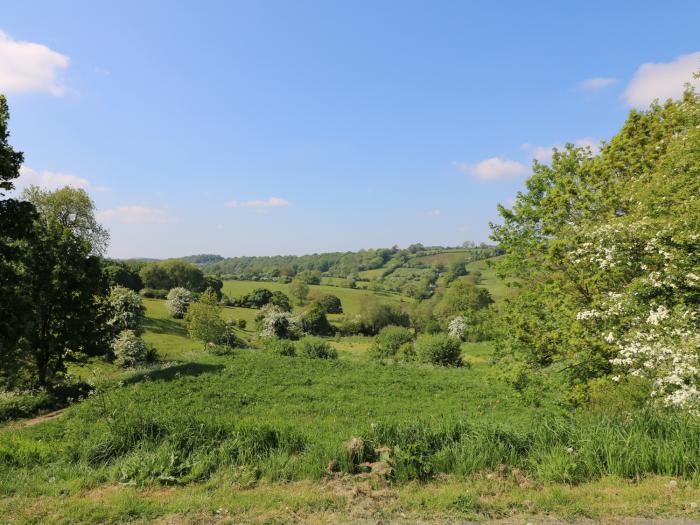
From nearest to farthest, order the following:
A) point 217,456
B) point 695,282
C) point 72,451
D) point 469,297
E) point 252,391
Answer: point 217,456 < point 72,451 < point 695,282 < point 252,391 < point 469,297

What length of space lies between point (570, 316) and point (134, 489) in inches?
511

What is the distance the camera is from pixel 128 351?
1271 inches

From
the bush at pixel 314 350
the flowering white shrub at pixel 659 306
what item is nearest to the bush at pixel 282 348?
the bush at pixel 314 350

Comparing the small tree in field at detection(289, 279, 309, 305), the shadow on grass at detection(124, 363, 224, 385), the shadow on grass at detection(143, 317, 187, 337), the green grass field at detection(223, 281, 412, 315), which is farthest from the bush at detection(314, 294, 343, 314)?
the shadow on grass at detection(124, 363, 224, 385)

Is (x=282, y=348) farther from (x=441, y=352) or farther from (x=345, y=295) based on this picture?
(x=345, y=295)

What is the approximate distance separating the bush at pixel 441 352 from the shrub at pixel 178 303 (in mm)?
40881

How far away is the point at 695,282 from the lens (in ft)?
27.7

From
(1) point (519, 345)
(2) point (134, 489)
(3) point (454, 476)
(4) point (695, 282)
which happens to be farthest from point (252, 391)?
(4) point (695, 282)

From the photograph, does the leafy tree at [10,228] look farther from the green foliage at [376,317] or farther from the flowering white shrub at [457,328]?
the green foliage at [376,317]

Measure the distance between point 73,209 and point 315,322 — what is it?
43159 mm

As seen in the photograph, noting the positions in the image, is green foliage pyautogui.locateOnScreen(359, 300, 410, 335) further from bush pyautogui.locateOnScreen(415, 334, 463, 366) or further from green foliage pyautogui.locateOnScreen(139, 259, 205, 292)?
bush pyautogui.locateOnScreen(415, 334, 463, 366)

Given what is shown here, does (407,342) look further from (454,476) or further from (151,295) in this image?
(151,295)

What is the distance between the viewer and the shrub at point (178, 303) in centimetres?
6169

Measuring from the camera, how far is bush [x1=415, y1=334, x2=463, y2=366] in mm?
40344
